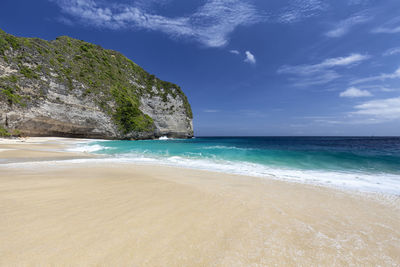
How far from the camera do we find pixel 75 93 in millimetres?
32656

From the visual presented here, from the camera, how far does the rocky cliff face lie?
1021 inches

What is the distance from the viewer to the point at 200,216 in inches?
105

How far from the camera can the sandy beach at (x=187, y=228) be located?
1.66 meters

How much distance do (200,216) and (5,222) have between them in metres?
2.83

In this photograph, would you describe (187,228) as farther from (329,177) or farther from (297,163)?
(297,163)

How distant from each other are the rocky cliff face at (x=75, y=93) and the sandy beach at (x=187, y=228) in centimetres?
3449

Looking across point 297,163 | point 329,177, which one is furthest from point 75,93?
point 329,177

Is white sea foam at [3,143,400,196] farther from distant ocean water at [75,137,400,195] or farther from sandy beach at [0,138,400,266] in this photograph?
sandy beach at [0,138,400,266]

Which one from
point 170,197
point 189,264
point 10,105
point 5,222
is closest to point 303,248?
point 189,264

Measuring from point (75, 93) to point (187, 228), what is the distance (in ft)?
137

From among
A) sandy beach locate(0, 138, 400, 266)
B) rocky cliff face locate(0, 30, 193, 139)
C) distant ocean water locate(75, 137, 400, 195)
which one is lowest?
distant ocean water locate(75, 137, 400, 195)

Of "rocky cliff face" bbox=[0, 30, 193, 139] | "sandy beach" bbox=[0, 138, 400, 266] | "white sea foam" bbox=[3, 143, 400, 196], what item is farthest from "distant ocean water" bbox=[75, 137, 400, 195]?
"rocky cliff face" bbox=[0, 30, 193, 139]

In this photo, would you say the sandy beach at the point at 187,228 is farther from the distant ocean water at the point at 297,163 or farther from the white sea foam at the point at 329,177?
the distant ocean water at the point at 297,163

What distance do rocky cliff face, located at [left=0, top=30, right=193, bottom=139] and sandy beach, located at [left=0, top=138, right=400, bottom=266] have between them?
34.5m
